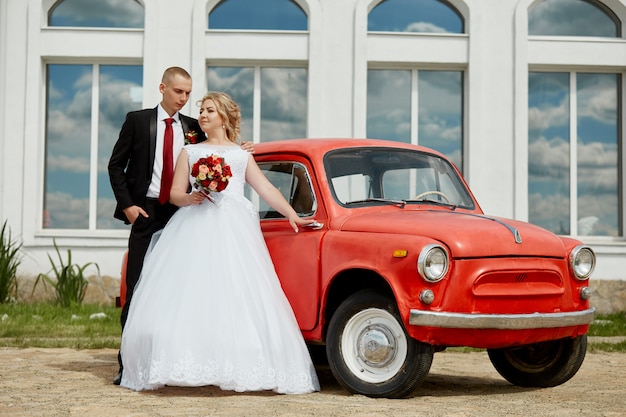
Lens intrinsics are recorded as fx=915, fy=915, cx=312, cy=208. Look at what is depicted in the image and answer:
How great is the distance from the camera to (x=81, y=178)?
12.9 meters

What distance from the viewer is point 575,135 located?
13008mm

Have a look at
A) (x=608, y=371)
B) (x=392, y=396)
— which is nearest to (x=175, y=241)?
(x=392, y=396)

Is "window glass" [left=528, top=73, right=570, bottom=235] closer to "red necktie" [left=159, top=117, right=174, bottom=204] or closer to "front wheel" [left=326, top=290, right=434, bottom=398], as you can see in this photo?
"red necktie" [left=159, top=117, right=174, bottom=204]

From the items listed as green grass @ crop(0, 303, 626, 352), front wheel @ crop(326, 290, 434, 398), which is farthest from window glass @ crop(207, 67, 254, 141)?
front wheel @ crop(326, 290, 434, 398)

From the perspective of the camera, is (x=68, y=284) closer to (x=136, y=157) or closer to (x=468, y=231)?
(x=136, y=157)

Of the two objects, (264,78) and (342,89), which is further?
(264,78)

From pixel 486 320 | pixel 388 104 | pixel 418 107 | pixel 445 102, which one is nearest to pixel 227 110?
pixel 486 320

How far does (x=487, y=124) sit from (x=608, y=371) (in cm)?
591

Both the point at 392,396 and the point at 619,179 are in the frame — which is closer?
the point at 392,396

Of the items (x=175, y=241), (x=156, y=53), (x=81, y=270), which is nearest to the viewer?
(x=175, y=241)

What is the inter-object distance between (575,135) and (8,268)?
796 cm

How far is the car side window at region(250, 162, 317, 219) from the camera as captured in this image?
607 centimetres

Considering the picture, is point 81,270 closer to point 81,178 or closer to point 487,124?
point 81,178

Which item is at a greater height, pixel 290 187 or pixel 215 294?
pixel 290 187
